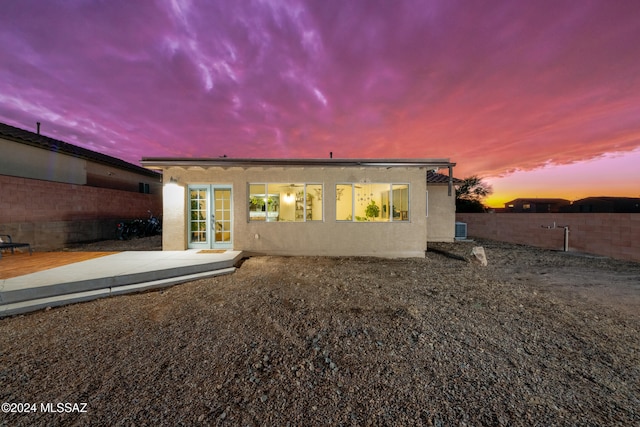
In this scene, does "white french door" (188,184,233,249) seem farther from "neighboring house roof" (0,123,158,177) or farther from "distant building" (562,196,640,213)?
"distant building" (562,196,640,213)

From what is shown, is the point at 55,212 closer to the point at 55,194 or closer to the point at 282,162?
the point at 55,194

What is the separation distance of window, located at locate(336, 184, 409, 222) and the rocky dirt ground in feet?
11.6

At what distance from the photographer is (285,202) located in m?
7.90

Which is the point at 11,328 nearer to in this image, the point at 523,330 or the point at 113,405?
the point at 113,405

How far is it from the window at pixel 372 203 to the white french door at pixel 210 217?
12.9 feet

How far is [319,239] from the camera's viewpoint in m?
7.90

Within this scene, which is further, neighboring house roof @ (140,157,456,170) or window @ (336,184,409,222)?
window @ (336,184,409,222)

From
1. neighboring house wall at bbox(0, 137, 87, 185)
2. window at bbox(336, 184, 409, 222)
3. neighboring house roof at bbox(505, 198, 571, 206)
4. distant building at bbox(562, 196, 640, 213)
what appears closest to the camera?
window at bbox(336, 184, 409, 222)

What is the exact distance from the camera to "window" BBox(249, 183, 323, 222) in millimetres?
7824

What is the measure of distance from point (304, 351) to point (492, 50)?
11.2m

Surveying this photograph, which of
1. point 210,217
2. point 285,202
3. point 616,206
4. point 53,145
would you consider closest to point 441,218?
point 285,202

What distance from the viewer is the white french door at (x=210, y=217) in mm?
7801

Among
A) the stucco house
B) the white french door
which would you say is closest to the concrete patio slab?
the white french door

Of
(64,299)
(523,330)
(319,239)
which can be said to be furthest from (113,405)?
(319,239)
